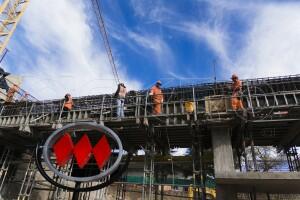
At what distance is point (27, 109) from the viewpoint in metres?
15.2

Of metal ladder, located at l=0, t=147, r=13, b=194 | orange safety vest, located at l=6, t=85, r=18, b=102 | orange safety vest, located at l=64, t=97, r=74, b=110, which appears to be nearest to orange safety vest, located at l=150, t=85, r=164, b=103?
orange safety vest, located at l=64, t=97, r=74, b=110

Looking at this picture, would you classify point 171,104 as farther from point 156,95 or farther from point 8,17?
point 8,17

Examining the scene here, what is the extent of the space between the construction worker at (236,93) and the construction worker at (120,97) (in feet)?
17.4

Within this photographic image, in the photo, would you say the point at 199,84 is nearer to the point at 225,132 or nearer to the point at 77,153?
the point at 225,132

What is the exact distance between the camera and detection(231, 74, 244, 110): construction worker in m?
11.2

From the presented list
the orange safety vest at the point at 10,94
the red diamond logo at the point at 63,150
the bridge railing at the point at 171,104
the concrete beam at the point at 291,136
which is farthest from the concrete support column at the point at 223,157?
the orange safety vest at the point at 10,94

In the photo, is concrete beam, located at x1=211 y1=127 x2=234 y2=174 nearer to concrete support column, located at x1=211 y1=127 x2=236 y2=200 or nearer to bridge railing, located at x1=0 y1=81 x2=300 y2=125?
concrete support column, located at x1=211 y1=127 x2=236 y2=200

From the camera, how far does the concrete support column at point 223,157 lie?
10441mm

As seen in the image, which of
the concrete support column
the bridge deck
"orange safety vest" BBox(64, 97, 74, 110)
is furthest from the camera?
"orange safety vest" BBox(64, 97, 74, 110)

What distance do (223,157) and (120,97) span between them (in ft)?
18.9

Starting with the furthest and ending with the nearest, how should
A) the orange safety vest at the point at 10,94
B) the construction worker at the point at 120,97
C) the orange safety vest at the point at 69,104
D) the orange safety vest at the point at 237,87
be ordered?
the orange safety vest at the point at 10,94
the orange safety vest at the point at 69,104
the construction worker at the point at 120,97
the orange safety vest at the point at 237,87

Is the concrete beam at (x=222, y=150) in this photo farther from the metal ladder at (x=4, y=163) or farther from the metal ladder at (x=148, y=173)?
the metal ladder at (x=4, y=163)

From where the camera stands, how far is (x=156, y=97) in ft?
41.2

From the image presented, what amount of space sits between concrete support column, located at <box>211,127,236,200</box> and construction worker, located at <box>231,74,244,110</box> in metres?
1.19
